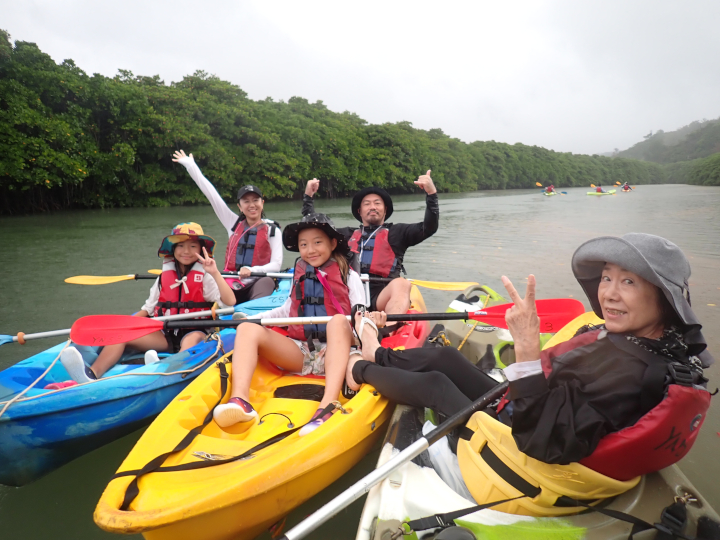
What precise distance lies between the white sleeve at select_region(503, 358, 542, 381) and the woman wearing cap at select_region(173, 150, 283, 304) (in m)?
3.17

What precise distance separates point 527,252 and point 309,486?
7310 mm

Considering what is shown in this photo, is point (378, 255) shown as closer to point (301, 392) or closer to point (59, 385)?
point (301, 392)

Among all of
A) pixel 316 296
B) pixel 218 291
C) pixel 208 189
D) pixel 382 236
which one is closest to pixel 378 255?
pixel 382 236

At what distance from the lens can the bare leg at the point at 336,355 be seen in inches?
87.8

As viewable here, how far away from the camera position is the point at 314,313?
8.97 ft

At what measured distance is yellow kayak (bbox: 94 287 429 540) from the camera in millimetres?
1405

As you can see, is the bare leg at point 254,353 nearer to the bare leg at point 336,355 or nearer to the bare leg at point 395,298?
the bare leg at point 336,355

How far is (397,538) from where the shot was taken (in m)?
1.32

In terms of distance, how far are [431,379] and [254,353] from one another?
3.17 feet

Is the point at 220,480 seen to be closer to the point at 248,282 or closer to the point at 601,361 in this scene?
the point at 601,361

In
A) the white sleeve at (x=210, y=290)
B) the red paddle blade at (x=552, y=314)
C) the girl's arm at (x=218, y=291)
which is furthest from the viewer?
the white sleeve at (x=210, y=290)

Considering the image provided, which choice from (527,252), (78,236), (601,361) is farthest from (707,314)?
(78,236)

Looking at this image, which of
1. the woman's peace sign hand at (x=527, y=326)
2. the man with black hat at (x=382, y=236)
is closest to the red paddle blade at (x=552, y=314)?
the man with black hat at (x=382, y=236)

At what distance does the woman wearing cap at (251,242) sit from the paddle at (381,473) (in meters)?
2.85
